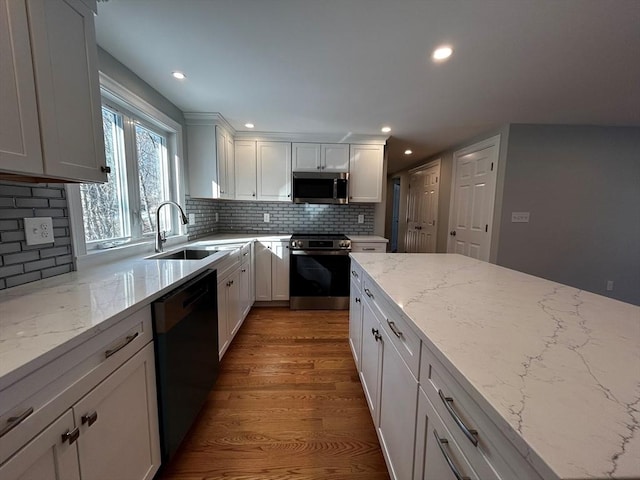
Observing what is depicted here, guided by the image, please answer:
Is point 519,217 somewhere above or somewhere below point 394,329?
above

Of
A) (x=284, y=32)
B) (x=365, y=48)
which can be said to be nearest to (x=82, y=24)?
(x=284, y=32)

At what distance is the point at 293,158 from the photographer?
334cm

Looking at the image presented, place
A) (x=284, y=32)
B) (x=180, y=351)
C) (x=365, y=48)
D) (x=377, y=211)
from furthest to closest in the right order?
(x=377, y=211), (x=365, y=48), (x=284, y=32), (x=180, y=351)

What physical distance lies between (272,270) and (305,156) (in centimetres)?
155

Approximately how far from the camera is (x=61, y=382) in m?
0.67

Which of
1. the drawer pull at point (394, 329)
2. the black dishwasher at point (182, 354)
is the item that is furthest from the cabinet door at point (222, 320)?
the drawer pull at point (394, 329)

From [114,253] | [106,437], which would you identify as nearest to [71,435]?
[106,437]

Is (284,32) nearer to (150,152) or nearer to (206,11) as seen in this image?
(206,11)

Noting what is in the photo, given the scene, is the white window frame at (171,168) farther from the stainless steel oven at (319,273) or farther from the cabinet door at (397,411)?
the cabinet door at (397,411)

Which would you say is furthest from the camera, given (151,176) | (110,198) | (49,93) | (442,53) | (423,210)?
(423,210)

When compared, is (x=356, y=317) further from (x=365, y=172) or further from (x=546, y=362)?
(x=365, y=172)

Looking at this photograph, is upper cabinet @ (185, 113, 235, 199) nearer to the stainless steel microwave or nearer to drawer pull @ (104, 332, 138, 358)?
the stainless steel microwave

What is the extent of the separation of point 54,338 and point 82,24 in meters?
1.31

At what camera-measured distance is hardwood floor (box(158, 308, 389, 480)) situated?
1.25 m
